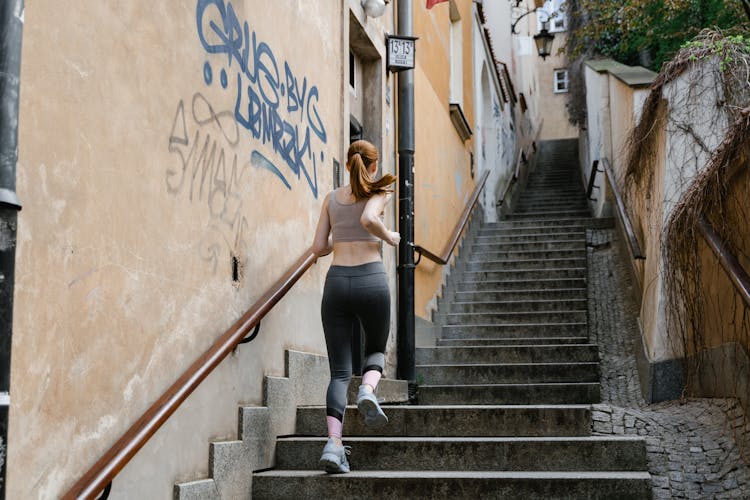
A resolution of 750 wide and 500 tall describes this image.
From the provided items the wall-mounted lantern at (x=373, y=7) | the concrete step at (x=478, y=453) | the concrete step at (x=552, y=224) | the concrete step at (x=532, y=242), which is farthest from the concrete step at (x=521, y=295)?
the concrete step at (x=478, y=453)

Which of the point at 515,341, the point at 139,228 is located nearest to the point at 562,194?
the point at 515,341

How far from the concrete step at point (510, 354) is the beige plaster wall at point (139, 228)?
2708 millimetres

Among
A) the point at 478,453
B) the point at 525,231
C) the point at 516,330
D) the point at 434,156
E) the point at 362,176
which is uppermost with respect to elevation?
the point at 434,156

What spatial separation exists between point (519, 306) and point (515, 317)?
1.00 ft

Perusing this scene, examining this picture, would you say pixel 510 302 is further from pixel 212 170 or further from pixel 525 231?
pixel 212 170

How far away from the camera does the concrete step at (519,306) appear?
8969 mm

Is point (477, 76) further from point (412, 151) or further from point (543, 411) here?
point (543, 411)

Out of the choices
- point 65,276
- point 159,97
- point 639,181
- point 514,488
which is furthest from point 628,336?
point 65,276

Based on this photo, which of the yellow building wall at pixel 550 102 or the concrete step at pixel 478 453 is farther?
the yellow building wall at pixel 550 102

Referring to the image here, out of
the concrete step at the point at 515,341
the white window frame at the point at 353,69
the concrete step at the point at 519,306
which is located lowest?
the concrete step at the point at 515,341

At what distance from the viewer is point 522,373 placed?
6957 mm

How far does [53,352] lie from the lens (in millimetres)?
2934

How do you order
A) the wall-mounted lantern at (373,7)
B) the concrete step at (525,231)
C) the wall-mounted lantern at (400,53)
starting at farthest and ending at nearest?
the concrete step at (525,231), the wall-mounted lantern at (400,53), the wall-mounted lantern at (373,7)

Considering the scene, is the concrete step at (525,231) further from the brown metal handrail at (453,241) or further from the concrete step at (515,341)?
the concrete step at (515,341)
